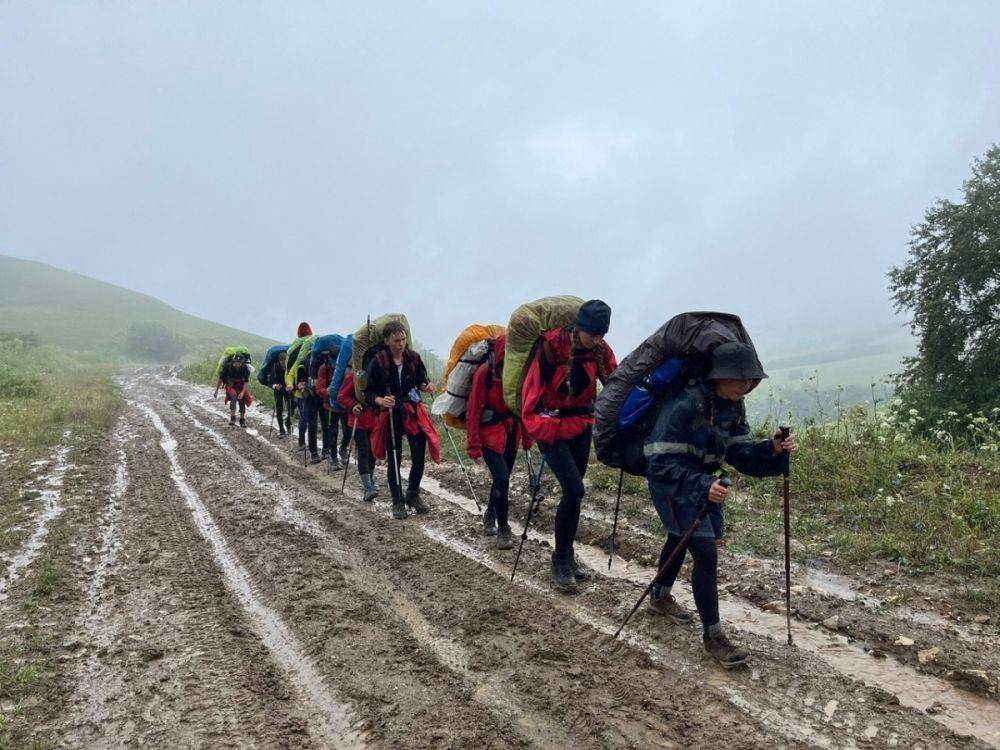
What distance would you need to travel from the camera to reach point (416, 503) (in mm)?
7973

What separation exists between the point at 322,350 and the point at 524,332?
7.08 metres

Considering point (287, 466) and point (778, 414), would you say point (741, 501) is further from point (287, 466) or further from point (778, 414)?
point (287, 466)

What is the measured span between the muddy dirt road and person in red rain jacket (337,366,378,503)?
5.75ft

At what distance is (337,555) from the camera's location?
6.31 metres

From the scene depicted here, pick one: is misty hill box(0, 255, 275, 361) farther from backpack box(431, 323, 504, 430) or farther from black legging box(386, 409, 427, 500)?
backpack box(431, 323, 504, 430)

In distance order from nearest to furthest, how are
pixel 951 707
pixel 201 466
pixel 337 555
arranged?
1. pixel 951 707
2. pixel 337 555
3. pixel 201 466

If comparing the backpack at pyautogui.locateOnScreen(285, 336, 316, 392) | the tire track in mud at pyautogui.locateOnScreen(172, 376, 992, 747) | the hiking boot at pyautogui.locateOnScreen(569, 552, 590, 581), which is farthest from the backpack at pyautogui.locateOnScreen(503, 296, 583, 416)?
the backpack at pyautogui.locateOnScreen(285, 336, 316, 392)

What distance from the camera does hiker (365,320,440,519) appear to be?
8023mm

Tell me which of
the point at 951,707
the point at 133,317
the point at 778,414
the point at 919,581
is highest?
the point at 133,317

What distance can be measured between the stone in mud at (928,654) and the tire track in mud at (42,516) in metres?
6.86

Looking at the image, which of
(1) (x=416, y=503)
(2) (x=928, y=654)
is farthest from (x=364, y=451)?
(2) (x=928, y=654)

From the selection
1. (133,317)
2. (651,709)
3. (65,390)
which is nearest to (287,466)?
(651,709)

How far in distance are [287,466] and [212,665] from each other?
24.2ft

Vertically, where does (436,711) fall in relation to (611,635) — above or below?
below
